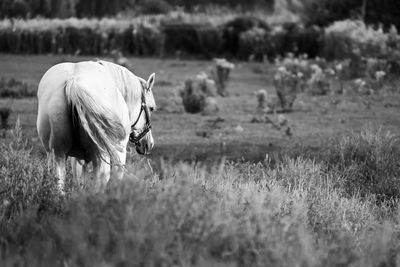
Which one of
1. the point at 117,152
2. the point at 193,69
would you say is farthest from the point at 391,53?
the point at 117,152

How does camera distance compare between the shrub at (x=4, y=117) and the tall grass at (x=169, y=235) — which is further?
the shrub at (x=4, y=117)

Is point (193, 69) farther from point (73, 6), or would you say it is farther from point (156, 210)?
point (156, 210)

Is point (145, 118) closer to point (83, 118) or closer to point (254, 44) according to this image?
point (83, 118)

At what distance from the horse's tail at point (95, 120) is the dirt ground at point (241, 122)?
2.81 meters

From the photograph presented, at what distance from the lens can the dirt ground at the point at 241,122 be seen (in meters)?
12.6

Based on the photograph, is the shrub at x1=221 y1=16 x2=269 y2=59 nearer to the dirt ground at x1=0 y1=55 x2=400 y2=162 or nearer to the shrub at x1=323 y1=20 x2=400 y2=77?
the shrub at x1=323 y1=20 x2=400 y2=77

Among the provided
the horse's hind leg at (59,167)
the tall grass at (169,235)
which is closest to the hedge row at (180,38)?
the horse's hind leg at (59,167)

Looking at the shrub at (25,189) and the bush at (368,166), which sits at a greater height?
the shrub at (25,189)

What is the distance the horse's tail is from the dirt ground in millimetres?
2806

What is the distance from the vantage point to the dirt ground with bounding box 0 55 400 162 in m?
12.6

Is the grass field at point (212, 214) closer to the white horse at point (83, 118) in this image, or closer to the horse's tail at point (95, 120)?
the white horse at point (83, 118)

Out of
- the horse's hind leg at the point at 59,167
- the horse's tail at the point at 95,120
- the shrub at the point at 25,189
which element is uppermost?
the horse's tail at the point at 95,120

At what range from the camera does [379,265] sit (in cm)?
515

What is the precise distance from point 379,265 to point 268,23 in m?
29.9
